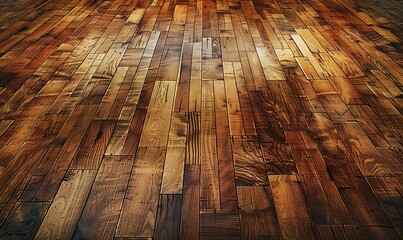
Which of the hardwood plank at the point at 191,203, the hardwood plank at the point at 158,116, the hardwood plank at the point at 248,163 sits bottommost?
the hardwood plank at the point at 158,116

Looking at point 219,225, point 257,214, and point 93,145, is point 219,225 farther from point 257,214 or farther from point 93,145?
point 93,145

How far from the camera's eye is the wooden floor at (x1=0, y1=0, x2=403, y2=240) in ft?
4.56

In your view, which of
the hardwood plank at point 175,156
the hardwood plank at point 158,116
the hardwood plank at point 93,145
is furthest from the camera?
the hardwood plank at point 158,116

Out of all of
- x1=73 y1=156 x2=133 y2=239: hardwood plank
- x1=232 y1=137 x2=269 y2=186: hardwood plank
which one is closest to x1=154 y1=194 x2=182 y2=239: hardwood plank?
x1=73 y1=156 x2=133 y2=239: hardwood plank

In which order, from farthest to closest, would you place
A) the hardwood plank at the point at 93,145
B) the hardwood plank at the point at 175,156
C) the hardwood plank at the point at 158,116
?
the hardwood plank at the point at 158,116 → the hardwood plank at the point at 93,145 → the hardwood plank at the point at 175,156

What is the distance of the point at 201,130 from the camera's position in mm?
1904

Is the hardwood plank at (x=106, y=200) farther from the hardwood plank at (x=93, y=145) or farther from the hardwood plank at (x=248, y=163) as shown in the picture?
the hardwood plank at (x=248, y=163)

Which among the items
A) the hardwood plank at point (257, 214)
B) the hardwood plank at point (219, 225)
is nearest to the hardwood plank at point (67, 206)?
the hardwood plank at point (219, 225)

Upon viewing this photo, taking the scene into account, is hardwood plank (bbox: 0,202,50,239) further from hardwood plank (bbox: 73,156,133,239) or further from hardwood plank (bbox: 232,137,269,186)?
hardwood plank (bbox: 232,137,269,186)

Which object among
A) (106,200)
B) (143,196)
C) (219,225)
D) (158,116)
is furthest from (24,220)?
(158,116)

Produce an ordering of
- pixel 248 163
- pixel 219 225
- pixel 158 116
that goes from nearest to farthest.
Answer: pixel 219 225, pixel 248 163, pixel 158 116

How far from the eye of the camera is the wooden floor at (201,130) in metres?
1.39

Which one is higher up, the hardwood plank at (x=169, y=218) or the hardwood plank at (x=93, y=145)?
the hardwood plank at (x=169, y=218)

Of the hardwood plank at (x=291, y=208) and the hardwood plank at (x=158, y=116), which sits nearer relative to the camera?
the hardwood plank at (x=291, y=208)
